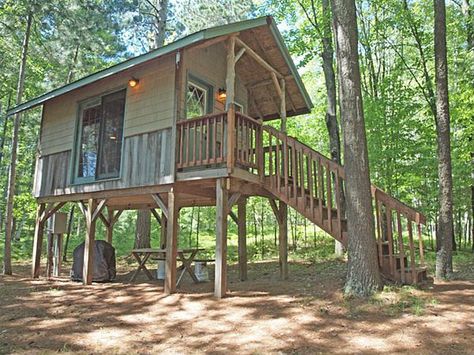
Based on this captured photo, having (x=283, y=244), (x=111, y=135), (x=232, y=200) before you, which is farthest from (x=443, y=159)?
(x=111, y=135)

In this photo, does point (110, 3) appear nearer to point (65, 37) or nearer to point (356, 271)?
point (65, 37)

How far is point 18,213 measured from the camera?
1192 cm

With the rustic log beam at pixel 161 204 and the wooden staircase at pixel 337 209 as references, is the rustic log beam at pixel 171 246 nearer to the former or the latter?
the rustic log beam at pixel 161 204

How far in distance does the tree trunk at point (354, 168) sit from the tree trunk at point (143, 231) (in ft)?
26.9

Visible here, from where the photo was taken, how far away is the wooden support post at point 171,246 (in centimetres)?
668

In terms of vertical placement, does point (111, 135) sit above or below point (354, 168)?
above

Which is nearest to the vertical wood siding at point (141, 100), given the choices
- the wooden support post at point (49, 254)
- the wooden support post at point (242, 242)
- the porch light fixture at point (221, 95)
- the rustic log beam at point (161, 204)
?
the rustic log beam at point (161, 204)

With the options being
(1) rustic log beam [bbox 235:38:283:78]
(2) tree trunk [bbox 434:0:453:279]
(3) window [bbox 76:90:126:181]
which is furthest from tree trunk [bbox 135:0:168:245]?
(2) tree trunk [bbox 434:0:453:279]

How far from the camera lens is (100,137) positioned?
28.3ft

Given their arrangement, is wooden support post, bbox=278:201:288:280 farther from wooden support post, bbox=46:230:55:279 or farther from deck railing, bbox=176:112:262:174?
wooden support post, bbox=46:230:55:279

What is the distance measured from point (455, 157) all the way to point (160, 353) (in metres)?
12.0

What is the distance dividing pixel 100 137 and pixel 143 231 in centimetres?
467

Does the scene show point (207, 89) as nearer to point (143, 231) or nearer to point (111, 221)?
point (111, 221)

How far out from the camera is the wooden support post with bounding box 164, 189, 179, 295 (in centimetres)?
668
